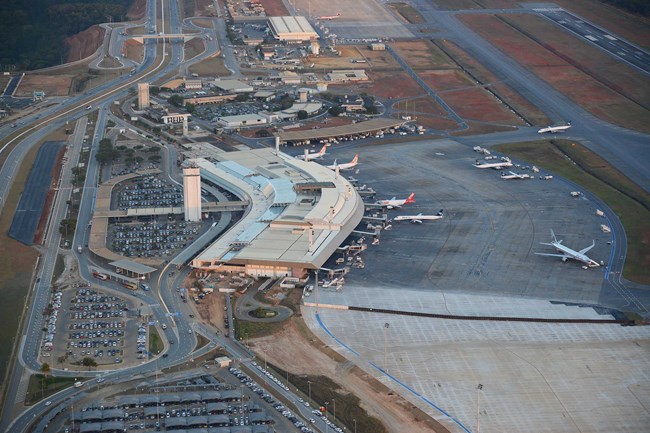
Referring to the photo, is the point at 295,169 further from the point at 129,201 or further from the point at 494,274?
the point at 494,274

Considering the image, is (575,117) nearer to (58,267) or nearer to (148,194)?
(148,194)

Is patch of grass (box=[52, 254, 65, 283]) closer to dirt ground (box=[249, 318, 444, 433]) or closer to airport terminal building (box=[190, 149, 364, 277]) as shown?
airport terminal building (box=[190, 149, 364, 277])

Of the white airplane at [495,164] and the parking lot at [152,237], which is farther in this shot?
the white airplane at [495,164]

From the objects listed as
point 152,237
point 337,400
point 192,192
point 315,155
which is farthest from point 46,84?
point 337,400

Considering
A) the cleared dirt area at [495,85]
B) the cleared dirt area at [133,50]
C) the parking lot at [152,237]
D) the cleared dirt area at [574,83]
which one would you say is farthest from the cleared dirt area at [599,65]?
the parking lot at [152,237]

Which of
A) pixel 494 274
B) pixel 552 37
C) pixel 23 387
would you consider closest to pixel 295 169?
pixel 494 274

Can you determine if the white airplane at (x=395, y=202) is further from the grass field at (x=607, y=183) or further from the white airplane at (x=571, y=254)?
the grass field at (x=607, y=183)
